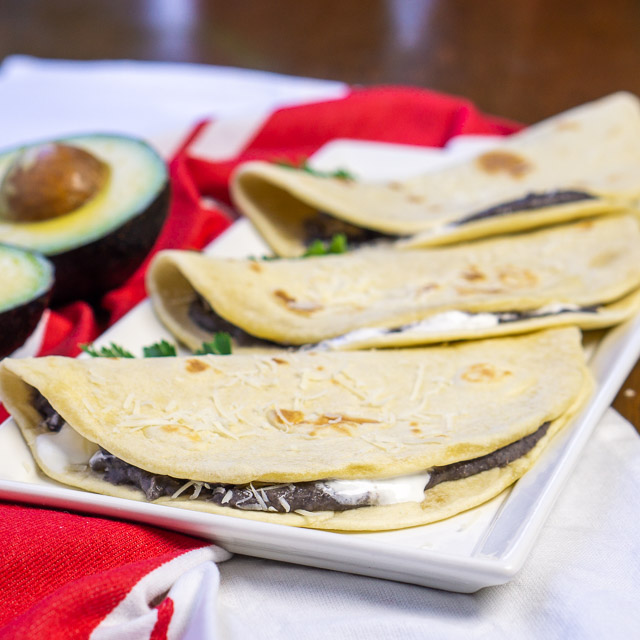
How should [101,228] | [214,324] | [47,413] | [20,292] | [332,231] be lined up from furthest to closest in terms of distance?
1. [332,231]
2. [101,228]
3. [214,324]
4. [20,292]
5. [47,413]

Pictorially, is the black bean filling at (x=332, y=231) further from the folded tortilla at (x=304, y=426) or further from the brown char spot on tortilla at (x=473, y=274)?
the folded tortilla at (x=304, y=426)

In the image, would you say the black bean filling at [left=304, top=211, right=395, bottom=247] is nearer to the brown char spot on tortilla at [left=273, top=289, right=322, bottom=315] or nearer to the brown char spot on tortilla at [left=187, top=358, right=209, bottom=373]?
the brown char spot on tortilla at [left=273, top=289, right=322, bottom=315]

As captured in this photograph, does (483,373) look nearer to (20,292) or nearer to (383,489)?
(383,489)

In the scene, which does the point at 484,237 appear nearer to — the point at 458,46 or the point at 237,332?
the point at 237,332

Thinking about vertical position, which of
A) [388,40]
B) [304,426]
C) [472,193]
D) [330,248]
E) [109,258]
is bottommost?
[388,40]

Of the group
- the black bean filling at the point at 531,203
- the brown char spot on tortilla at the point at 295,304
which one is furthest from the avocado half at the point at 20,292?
the black bean filling at the point at 531,203

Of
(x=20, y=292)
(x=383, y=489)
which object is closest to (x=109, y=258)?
(x=20, y=292)

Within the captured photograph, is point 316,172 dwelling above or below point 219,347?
below
